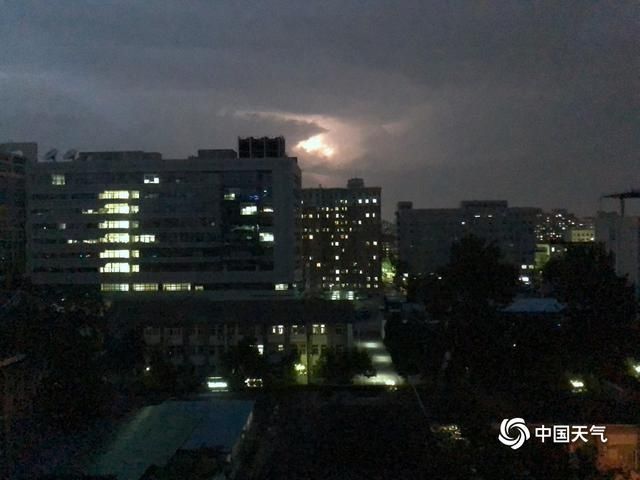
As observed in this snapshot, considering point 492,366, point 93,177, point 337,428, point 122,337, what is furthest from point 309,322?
point 93,177

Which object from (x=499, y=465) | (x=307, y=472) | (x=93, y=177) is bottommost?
(x=307, y=472)

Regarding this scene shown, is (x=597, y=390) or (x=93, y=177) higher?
(x=93, y=177)

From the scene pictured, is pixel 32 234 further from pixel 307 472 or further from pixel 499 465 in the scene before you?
pixel 499 465

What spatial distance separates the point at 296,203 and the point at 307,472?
14086mm

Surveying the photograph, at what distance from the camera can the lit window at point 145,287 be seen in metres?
18.0

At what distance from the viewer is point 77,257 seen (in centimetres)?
1823

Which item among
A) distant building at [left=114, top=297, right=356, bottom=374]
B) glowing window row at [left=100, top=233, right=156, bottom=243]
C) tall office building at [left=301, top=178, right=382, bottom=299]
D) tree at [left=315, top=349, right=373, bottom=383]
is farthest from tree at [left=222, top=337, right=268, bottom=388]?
tall office building at [left=301, top=178, right=382, bottom=299]

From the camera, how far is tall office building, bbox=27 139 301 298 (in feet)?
58.2

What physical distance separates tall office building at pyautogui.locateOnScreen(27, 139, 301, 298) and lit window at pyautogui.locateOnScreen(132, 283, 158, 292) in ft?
0.09

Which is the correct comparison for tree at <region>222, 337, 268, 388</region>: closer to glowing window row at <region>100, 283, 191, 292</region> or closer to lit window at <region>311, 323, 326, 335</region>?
lit window at <region>311, 323, 326, 335</region>

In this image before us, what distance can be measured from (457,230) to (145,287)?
54.0 ft

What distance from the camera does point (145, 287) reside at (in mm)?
18047

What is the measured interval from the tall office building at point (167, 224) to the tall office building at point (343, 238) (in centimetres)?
1065

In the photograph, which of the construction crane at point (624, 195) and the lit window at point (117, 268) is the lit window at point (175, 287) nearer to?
the lit window at point (117, 268)
